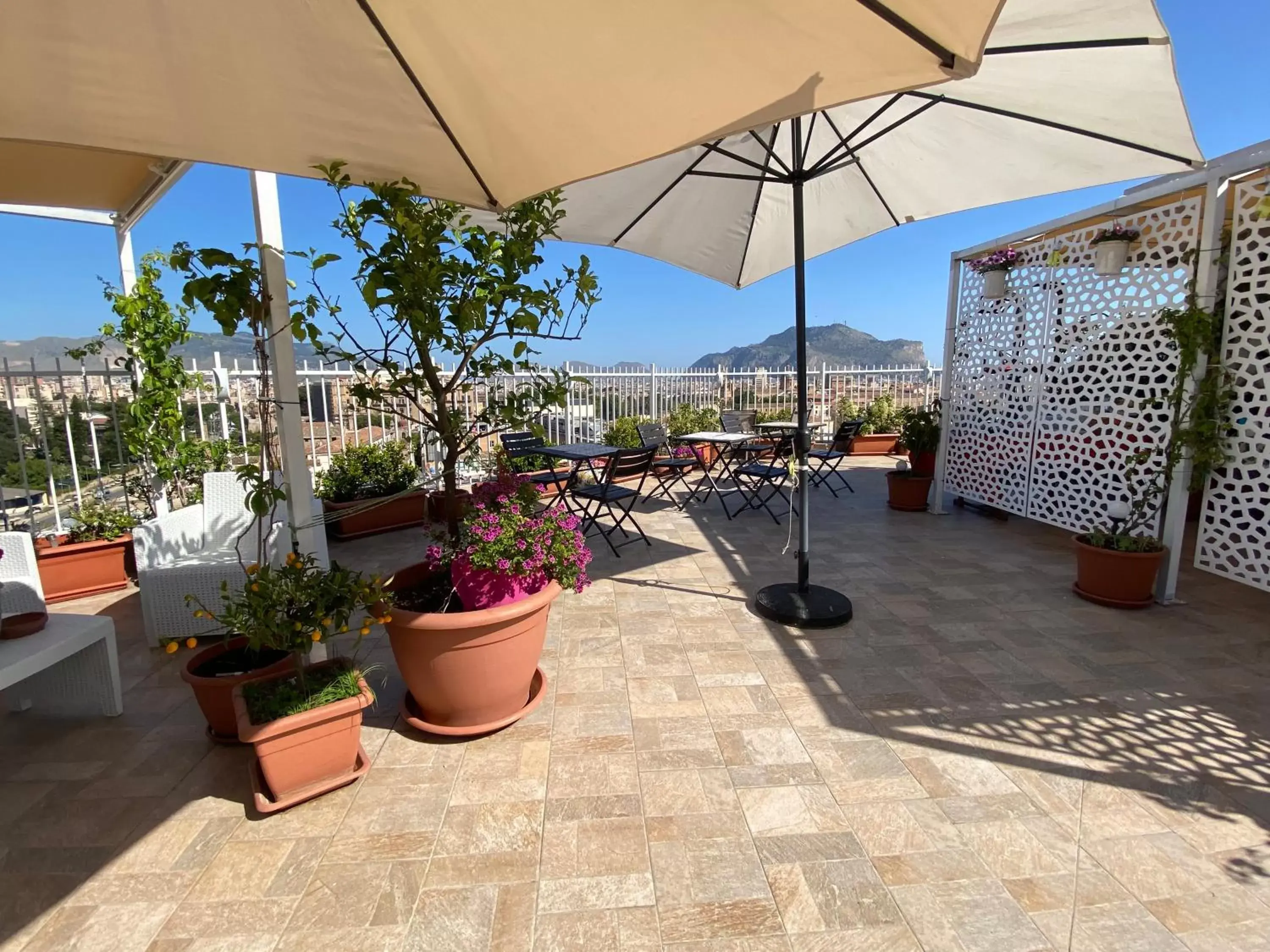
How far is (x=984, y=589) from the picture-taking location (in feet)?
13.0

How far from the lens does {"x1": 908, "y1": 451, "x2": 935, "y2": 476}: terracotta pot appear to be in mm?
6509

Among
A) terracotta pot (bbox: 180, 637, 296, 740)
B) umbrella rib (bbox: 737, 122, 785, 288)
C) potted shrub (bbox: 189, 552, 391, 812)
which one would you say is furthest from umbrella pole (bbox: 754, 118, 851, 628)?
terracotta pot (bbox: 180, 637, 296, 740)

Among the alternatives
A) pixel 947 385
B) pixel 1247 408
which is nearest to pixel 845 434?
pixel 947 385

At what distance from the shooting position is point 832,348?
48.7 metres

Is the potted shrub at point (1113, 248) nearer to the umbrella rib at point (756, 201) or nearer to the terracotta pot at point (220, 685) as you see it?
the umbrella rib at point (756, 201)

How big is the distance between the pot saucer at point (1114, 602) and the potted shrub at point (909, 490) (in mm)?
2464

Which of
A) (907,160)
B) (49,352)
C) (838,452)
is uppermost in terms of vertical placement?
(907,160)

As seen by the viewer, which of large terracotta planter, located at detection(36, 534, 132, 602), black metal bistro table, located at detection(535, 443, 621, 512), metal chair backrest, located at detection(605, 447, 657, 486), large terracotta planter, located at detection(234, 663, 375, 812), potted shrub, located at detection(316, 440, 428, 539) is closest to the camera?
large terracotta planter, located at detection(234, 663, 375, 812)

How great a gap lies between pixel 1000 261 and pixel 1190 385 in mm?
2126

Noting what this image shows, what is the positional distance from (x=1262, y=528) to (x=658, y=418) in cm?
712

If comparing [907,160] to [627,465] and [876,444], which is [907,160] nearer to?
[627,465]

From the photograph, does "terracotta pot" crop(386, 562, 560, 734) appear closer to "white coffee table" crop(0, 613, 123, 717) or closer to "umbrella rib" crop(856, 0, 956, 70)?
"white coffee table" crop(0, 613, 123, 717)

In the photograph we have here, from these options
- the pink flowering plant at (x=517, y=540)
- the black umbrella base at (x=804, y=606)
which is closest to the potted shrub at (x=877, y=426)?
the black umbrella base at (x=804, y=606)

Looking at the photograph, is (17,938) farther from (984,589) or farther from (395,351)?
(984,589)
